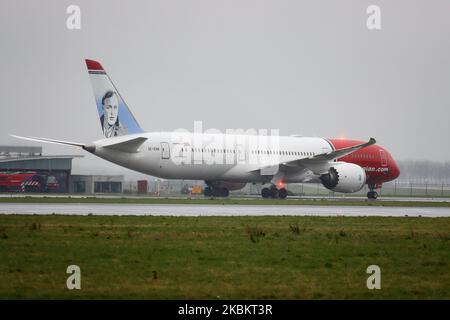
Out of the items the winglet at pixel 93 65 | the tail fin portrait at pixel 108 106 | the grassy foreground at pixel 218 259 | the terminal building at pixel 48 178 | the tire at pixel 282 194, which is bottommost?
the grassy foreground at pixel 218 259

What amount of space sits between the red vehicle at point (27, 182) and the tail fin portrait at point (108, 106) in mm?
23598

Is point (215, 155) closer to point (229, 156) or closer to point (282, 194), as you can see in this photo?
point (229, 156)

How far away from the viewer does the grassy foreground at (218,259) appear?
16766 millimetres

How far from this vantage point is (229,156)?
208ft

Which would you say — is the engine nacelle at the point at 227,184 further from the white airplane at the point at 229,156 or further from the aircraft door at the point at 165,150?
the aircraft door at the point at 165,150

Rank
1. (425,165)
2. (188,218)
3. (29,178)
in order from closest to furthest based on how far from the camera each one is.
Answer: (188,218) → (29,178) → (425,165)

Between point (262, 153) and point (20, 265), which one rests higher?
point (262, 153)

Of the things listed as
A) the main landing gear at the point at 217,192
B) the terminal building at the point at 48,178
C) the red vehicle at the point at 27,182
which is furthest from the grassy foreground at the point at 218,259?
the terminal building at the point at 48,178

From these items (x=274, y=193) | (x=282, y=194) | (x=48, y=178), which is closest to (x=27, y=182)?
(x=48, y=178)

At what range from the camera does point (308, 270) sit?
19688mm

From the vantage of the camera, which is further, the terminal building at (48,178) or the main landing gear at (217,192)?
the terminal building at (48,178)
